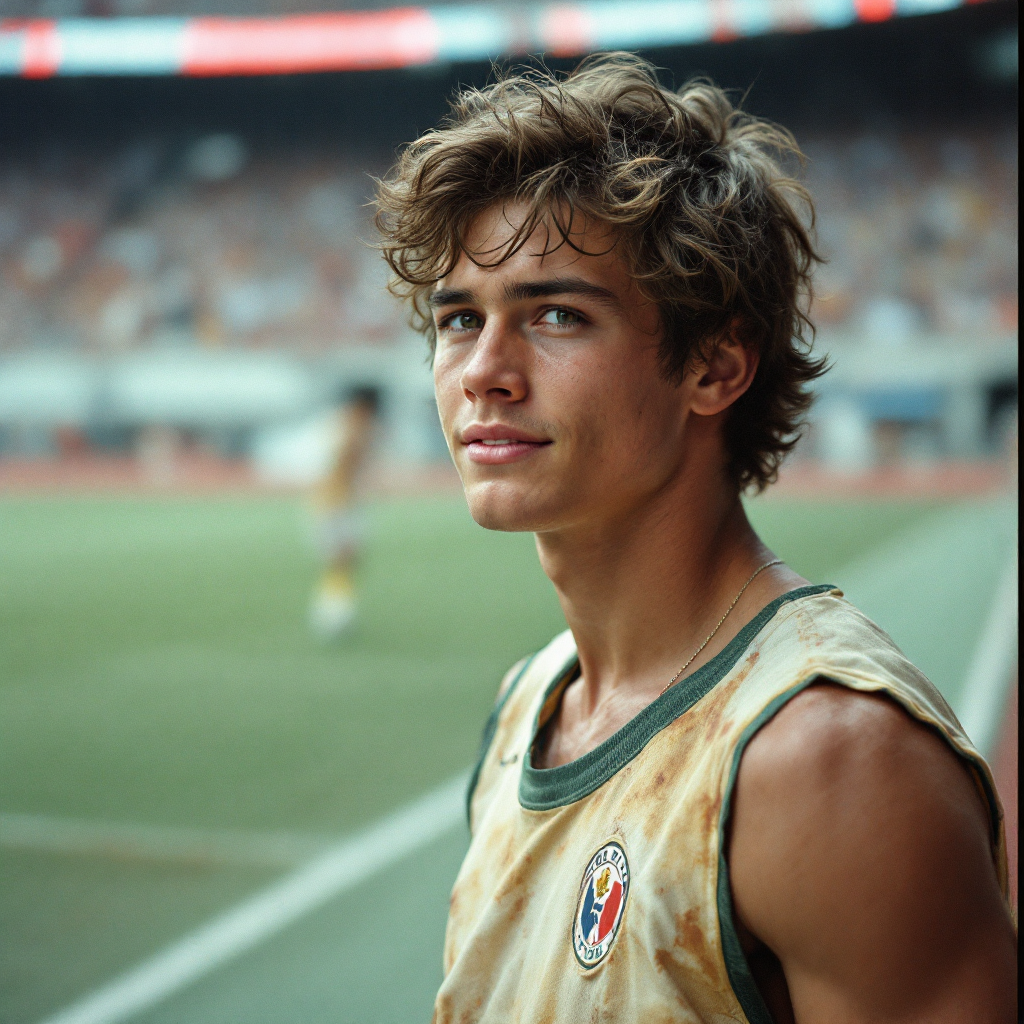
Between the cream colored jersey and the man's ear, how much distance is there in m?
0.33

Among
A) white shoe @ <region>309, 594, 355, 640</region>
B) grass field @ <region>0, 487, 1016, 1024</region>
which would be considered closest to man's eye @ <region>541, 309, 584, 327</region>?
grass field @ <region>0, 487, 1016, 1024</region>

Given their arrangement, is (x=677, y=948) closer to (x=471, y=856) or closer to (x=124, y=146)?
(x=471, y=856)

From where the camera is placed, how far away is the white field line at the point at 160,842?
450 centimetres

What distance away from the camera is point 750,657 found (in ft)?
4.23

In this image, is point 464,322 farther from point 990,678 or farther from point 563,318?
point 990,678

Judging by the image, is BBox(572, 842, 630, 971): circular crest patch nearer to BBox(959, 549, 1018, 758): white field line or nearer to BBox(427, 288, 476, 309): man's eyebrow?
BBox(427, 288, 476, 309): man's eyebrow

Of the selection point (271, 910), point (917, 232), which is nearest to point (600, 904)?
point (271, 910)

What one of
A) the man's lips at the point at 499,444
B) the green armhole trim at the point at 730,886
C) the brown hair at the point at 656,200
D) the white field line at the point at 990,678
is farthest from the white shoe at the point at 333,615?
the green armhole trim at the point at 730,886

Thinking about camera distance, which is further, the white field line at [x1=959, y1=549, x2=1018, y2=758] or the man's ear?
the white field line at [x1=959, y1=549, x2=1018, y2=758]

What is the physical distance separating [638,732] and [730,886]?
30 cm

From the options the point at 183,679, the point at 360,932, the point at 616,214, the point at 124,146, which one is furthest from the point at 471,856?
the point at 124,146

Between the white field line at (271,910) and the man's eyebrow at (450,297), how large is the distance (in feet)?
8.89

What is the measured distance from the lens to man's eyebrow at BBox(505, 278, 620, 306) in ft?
4.67

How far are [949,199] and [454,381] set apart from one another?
2940 centimetres
